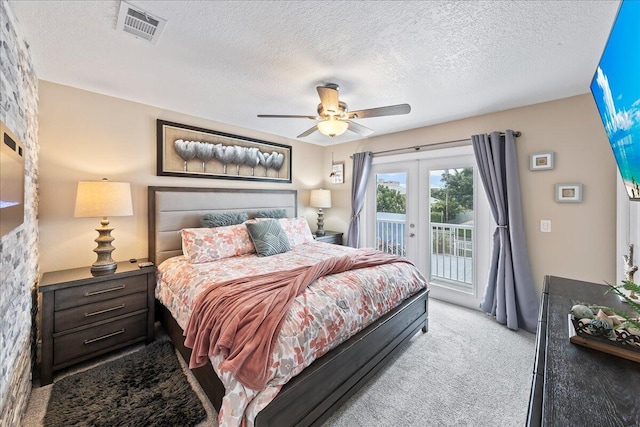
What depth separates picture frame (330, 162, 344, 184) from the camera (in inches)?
192

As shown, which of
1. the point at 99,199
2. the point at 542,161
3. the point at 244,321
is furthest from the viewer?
the point at 542,161

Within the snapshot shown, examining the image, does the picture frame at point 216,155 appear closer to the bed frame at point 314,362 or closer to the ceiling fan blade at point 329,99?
the bed frame at point 314,362

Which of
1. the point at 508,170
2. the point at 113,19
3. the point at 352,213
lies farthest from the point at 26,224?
the point at 508,170

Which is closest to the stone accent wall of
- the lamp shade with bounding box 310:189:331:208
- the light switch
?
the lamp shade with bounding box 310:189:331:208

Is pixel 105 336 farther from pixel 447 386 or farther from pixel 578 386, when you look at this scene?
pixel 578 386

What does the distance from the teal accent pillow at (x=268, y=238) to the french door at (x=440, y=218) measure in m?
1.92

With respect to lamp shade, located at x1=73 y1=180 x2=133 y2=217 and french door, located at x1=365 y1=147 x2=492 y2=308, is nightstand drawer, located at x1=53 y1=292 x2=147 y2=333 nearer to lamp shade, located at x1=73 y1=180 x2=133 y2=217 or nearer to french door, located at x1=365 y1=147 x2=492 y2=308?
lamp shade, located at x1=73 y1=180 x2=133 y2=217

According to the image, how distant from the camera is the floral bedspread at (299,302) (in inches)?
54.4

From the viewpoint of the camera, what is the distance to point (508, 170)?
9.77 ft

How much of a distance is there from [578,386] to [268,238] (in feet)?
8.89

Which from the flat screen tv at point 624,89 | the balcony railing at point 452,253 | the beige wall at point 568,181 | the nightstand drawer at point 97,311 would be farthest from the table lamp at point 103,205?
the beige wall at point 568,181

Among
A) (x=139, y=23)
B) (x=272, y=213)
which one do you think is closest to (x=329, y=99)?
(x=139, y=23)

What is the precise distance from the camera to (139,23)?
168 cm

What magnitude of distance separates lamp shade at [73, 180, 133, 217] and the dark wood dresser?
3048 mm
